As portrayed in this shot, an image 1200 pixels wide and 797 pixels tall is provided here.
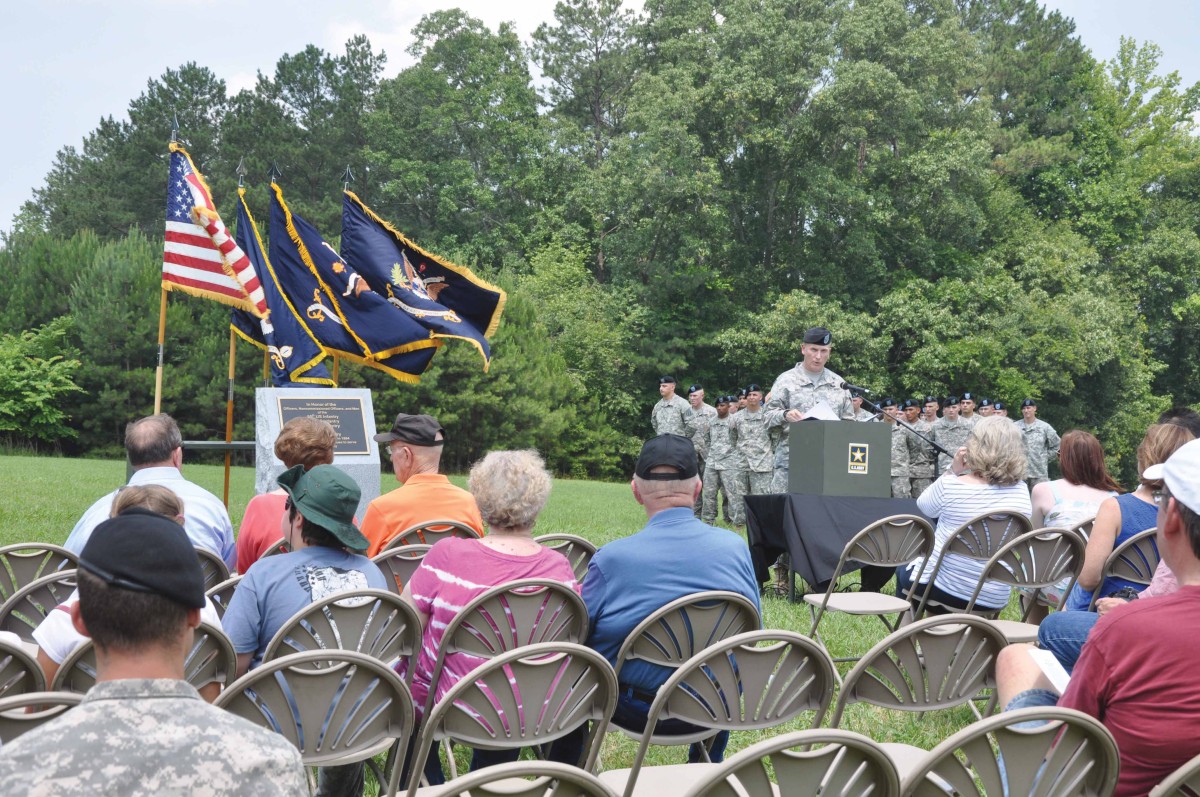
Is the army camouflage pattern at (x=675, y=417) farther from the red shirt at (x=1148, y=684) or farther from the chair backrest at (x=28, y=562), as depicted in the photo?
the red shirt at (x=1148, y=684)

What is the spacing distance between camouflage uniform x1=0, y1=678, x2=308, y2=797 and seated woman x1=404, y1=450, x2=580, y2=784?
1595mm

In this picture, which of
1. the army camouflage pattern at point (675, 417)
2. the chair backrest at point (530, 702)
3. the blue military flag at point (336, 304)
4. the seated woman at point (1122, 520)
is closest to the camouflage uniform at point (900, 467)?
the army camouflage pattern at point (675, 417)

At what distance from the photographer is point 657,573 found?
3.09 m

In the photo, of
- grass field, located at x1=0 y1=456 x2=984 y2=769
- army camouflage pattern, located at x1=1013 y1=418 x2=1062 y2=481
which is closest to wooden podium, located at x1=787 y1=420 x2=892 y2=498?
grass field, located at x1=0 y1=456 x2=984 y2=769

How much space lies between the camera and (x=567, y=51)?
38.9 meters

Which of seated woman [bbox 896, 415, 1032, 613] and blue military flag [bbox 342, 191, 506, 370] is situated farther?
blue military flag [bbox 342, 191, 506, 370]

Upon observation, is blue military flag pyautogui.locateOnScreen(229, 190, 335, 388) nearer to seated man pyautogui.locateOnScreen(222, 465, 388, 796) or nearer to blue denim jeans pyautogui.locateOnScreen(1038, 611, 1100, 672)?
seated man pyautogui.locateOnScreen(222, 465, 388, 796)

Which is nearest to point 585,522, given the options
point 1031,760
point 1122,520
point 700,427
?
point 700,427

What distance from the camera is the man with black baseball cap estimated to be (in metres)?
3.07

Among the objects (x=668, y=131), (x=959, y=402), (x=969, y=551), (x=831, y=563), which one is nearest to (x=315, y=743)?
(x=969, y=551)

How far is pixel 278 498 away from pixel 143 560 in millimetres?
3087

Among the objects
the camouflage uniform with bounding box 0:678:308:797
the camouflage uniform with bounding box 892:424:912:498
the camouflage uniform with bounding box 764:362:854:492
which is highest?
the camouflage uniform with bounding box 764:362:854:492

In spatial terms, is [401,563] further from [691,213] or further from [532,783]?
[691,213]

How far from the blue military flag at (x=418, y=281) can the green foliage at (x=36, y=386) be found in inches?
678
